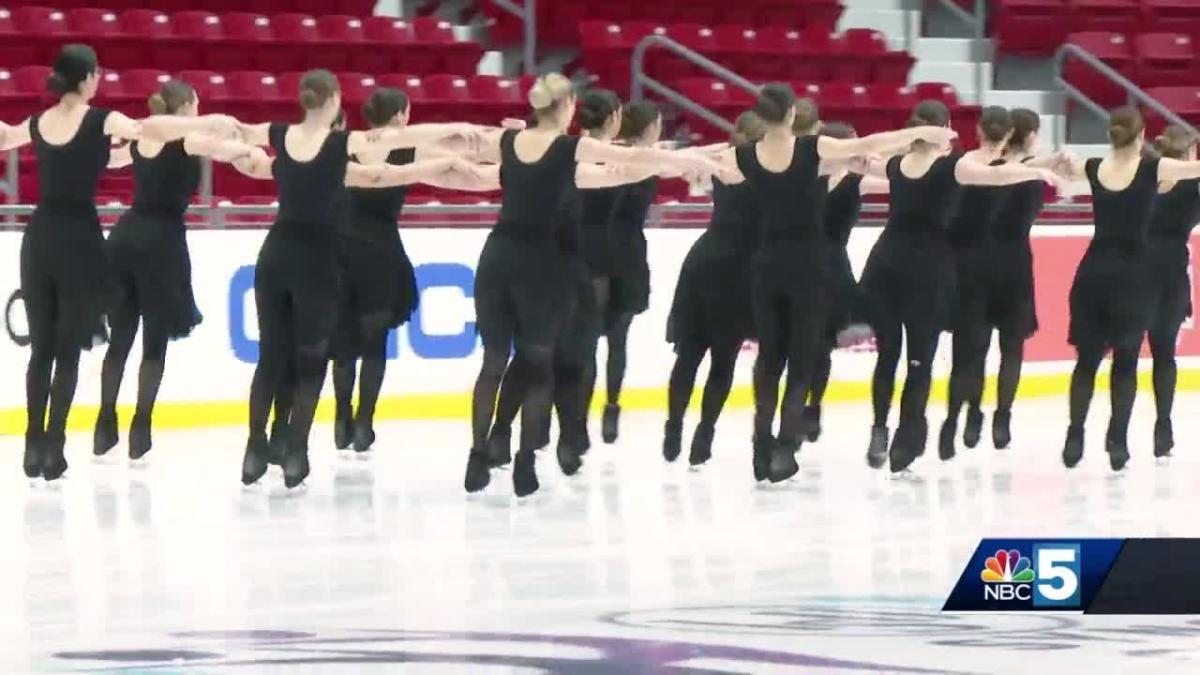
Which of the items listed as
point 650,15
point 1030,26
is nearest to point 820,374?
point 650,15

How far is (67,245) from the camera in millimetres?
9781

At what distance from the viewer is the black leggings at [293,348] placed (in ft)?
31.8

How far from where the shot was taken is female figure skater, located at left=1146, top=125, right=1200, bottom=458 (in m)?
11.3

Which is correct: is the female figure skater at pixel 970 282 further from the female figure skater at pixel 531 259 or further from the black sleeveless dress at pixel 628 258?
the female figure skater at pixel 531 259

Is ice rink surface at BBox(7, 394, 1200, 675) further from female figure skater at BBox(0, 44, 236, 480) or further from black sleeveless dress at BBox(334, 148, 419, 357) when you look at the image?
black sleeveless dress at BBox(334, 148, 419, 357)

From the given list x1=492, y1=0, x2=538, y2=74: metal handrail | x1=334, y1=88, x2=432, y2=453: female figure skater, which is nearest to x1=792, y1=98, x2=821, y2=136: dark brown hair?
x1=334, y1=88, x2=432, y2=453: female figure skater

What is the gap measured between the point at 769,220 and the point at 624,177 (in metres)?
0.59

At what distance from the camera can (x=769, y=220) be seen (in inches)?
393

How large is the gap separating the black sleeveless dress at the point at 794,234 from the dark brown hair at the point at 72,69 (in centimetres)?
252

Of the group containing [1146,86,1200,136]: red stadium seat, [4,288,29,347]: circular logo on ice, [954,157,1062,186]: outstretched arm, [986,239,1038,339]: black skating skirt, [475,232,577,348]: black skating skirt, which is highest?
[954,157,1062,186]: outstretched arm

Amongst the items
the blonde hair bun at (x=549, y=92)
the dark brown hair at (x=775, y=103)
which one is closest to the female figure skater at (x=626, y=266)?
the dark brown hair at (x=775, y=103)

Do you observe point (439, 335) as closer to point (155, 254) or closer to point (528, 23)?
point (155, 254)

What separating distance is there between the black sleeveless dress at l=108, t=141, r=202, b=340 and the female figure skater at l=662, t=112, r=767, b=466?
211cm

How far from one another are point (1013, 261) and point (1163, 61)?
926 cm
